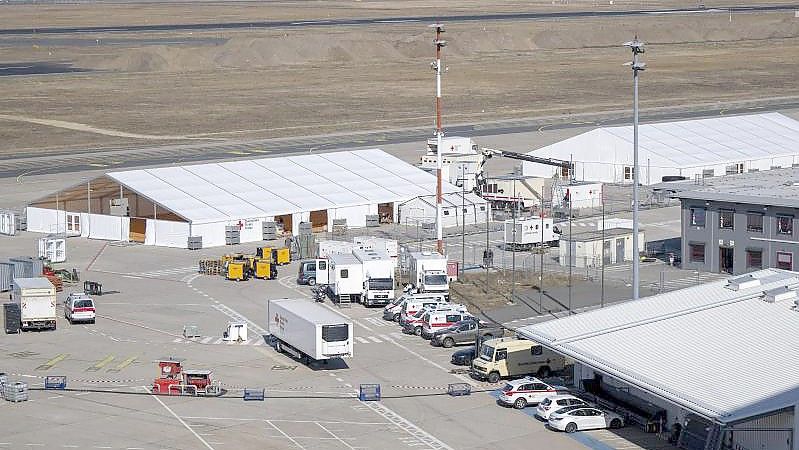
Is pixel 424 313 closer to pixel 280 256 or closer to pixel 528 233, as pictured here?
pixel 280 256

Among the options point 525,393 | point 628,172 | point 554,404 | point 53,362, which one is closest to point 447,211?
point 628,172

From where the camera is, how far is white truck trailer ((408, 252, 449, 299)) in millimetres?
77375

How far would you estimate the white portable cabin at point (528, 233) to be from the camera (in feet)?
301

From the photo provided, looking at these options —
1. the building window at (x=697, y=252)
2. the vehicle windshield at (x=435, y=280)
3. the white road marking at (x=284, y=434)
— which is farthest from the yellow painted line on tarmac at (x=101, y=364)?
the building window at (x=697, y=252)

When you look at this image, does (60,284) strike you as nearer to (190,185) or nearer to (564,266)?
(190,185)

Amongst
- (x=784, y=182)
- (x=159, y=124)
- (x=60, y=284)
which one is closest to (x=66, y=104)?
(x=159, y=124)

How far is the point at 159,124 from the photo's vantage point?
531ft

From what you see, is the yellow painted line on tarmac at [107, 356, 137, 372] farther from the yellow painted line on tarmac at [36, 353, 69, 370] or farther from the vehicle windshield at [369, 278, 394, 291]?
the vehicle windshield at [369, 278, 394, 291]

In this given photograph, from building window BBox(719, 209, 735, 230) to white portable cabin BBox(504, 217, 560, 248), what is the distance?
1349 cm

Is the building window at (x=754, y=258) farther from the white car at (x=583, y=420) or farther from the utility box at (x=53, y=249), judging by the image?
the utility box at (x=53, y=249)

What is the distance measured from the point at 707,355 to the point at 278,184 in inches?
2173

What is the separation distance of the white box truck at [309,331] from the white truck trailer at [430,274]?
12.5m

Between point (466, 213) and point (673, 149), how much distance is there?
27114 mm

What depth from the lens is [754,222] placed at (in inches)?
3177
